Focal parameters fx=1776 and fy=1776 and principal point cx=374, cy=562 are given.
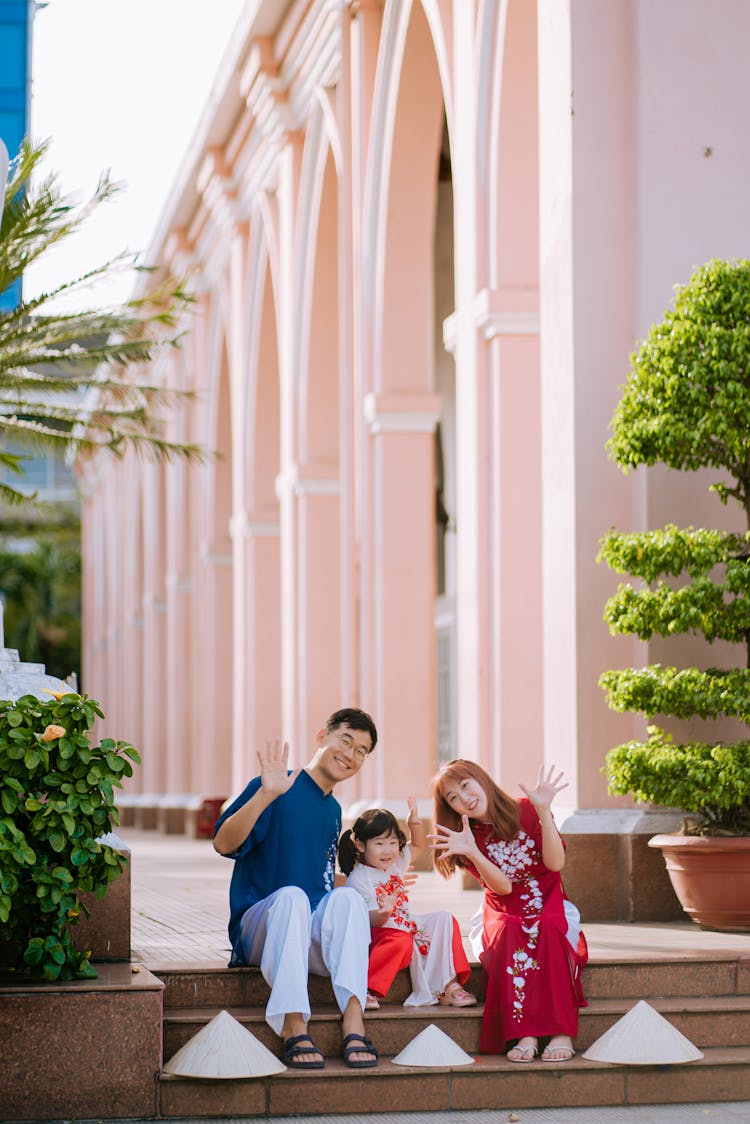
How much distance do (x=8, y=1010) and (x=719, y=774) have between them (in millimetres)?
3424

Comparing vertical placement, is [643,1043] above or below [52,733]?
below

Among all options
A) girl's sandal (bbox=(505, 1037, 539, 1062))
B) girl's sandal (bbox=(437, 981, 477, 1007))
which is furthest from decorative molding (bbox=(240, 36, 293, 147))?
girl's sandal (bbox=(505, 1037, 539, 1062))

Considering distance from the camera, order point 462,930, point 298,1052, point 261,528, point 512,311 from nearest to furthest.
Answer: point 298,1052, point 462,930, point 512,311, point 261,528

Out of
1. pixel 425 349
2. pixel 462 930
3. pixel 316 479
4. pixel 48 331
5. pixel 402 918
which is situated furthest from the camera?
pixel 316 479

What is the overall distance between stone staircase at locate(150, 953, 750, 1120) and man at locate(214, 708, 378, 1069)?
0.32ft

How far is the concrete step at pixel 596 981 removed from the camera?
21.9ft

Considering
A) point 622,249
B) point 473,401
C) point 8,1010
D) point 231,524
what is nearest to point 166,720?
point 231,524

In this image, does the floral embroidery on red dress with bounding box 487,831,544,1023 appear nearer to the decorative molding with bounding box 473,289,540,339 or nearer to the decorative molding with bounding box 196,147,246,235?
the decorative molding with bounding box 473,289,540,339

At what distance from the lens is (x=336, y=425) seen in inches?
672

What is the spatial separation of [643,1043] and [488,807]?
102cm

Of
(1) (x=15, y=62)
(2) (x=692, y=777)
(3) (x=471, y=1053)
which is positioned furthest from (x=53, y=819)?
(1) (x=15, y=62)

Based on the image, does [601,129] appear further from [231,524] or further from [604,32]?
[231,524]

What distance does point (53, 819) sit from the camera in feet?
20.3

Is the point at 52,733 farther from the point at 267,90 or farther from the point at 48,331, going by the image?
the point at 267,90
